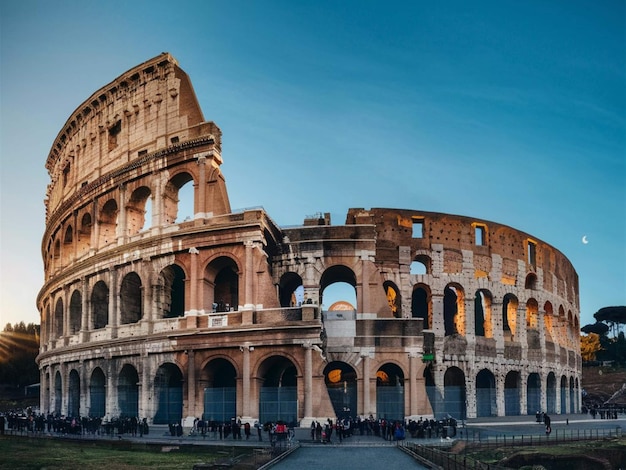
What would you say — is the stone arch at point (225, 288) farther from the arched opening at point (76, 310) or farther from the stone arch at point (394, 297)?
the arched opening at point (76, 310)

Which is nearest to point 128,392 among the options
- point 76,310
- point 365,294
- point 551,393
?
point 76,310

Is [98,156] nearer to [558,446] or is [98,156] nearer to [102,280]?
[102,280]

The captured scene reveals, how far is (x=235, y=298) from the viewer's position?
38.0m

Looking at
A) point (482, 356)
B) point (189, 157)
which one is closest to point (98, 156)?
point (189, 157)

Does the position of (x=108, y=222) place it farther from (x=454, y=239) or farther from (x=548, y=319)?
(x=548, y=319)

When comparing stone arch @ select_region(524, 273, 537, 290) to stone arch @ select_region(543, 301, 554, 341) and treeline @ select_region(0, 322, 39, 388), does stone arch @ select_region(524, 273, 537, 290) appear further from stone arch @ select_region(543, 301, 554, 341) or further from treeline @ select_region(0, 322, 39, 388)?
treeline @ select_region(0, 322, 39, 388)

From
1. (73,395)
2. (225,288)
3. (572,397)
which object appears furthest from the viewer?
(572,397)

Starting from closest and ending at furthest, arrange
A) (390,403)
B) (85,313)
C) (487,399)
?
1. (390,403)
2. (85,313)
3. (487,399)

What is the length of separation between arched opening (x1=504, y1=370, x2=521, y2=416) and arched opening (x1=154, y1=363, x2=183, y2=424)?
66.6ft

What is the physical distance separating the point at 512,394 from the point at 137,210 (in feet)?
81.7

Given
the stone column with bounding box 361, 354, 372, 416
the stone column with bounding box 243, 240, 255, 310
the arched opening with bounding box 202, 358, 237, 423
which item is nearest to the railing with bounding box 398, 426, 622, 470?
the stone column with bounding box 361, 354, 372, 416

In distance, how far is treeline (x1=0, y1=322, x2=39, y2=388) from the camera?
7119cm

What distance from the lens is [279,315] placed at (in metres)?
33.3

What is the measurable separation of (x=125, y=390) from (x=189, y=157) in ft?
40.5
